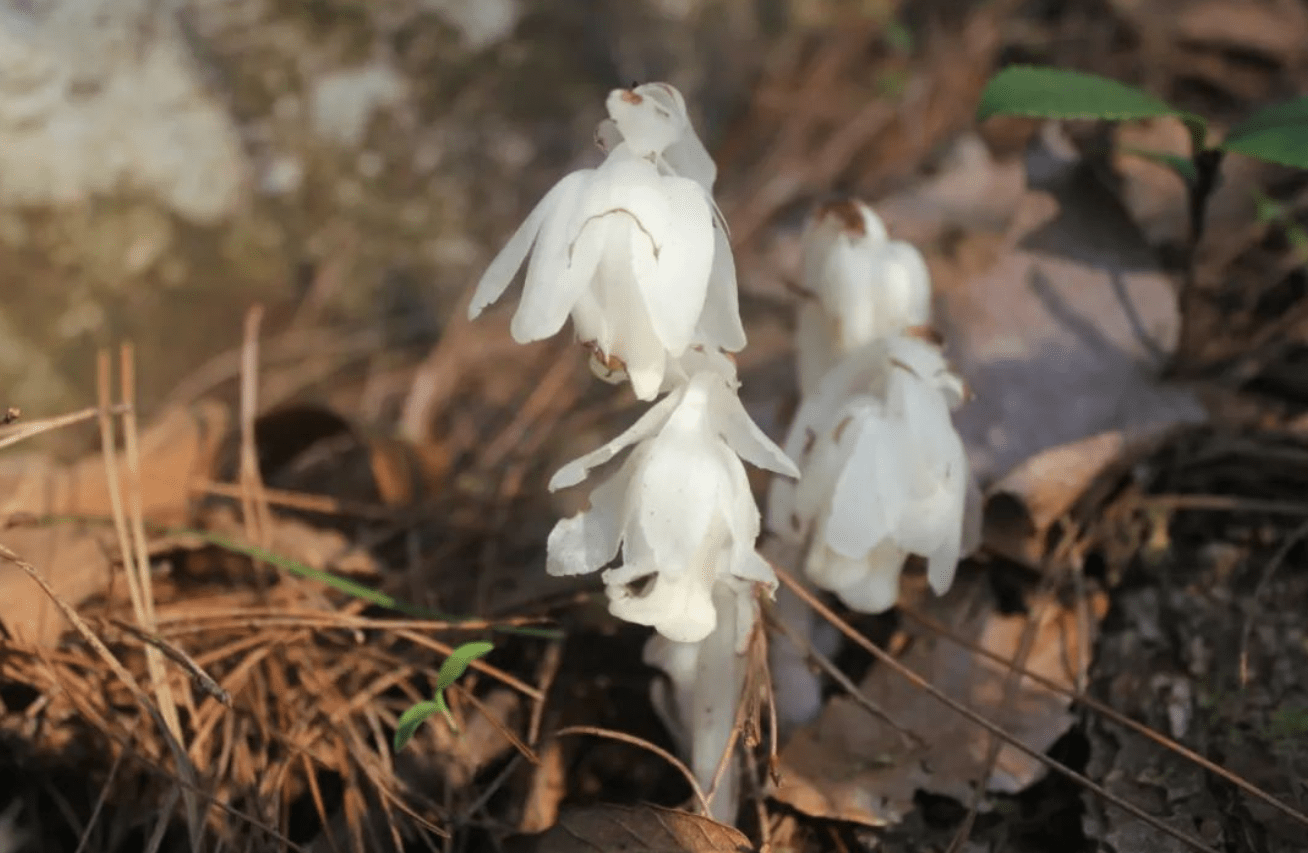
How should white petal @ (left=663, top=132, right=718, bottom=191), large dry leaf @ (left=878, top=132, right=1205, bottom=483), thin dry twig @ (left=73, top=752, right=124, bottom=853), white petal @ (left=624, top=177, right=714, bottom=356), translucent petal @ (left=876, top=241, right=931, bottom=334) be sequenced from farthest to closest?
large dry leaf @ (left=878, top=132, right=1205, bottom=483) < translucent petal @ (left=876, top=241, right=931, bottom=334) < thin dry twig @ (left=73, top=752, right=124, bottom=853) < white petal @ (left=663, top=132, right=718, bottom=191) < white petal @ (left=624, top=177, right=714, bottom=356)

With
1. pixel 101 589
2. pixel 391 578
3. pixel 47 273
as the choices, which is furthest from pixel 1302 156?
pixel 47 273

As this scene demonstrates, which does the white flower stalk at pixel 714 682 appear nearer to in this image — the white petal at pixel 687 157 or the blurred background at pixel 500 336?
the blurred background at pixel 500 336

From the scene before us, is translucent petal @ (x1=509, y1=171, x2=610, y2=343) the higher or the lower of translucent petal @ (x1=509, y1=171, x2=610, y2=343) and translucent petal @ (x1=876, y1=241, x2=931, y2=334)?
the higher

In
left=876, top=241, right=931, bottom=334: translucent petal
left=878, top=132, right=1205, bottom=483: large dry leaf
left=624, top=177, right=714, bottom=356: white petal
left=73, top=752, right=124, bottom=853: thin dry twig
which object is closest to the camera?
left=624, top=177, right=714, bottom=356: white petal

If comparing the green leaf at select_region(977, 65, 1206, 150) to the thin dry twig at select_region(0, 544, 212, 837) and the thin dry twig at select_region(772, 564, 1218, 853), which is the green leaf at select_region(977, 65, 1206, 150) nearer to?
the thin dry twig at select_region(772, 564, 1218, 853)

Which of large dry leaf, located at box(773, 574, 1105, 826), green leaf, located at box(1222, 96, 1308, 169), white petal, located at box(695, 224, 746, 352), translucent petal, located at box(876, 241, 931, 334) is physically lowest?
large dry leaf, located at box(773, 574, 1105, 826)

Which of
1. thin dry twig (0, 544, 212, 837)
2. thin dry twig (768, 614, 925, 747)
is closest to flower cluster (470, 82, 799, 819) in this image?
thin dry twig (768, 614, 925, 747)

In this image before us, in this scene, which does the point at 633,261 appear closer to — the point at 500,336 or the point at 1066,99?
the point at 1066,99

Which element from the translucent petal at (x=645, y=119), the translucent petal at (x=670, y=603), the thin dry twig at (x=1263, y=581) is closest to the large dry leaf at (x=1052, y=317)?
the thin dry twig at (x=1263, y=581)

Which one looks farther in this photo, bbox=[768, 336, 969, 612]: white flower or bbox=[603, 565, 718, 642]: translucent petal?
bbox=[768, 336, 969, 612]: white flower
